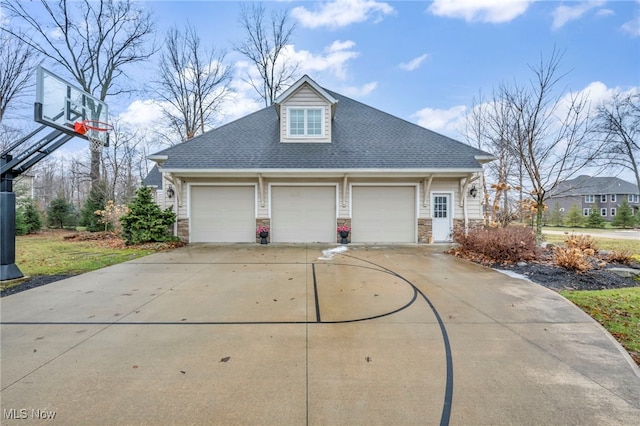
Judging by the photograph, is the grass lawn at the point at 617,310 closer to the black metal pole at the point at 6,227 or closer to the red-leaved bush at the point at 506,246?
the red-leaved bush at the point at 506,246

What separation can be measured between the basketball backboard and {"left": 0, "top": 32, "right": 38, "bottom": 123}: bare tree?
1647 centimetres

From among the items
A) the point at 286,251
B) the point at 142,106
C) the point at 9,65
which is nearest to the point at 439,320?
the point at 286,251

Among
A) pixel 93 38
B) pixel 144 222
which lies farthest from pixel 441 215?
pixel 93 38

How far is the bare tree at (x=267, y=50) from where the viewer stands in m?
19.5

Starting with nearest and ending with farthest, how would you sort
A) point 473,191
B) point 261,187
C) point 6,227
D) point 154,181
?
point 6,227 → point 261,187 → point 473,191 → point 154,181

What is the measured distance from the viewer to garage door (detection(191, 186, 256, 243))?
1055cm

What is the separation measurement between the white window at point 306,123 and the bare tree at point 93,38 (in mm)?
12709

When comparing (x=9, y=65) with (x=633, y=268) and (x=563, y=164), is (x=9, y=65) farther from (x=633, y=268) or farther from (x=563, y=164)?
(x=633, y=268)

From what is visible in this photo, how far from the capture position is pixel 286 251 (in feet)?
28.3

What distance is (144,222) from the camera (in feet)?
31.5

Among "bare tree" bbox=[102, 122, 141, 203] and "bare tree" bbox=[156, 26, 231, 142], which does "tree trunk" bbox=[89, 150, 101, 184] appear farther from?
"bare tree" bbox=[156, 26, 231, 142]

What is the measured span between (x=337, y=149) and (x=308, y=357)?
8948 mm

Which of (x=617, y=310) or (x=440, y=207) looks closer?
(x=617, y=310)

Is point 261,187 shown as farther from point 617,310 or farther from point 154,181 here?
point 154,181
